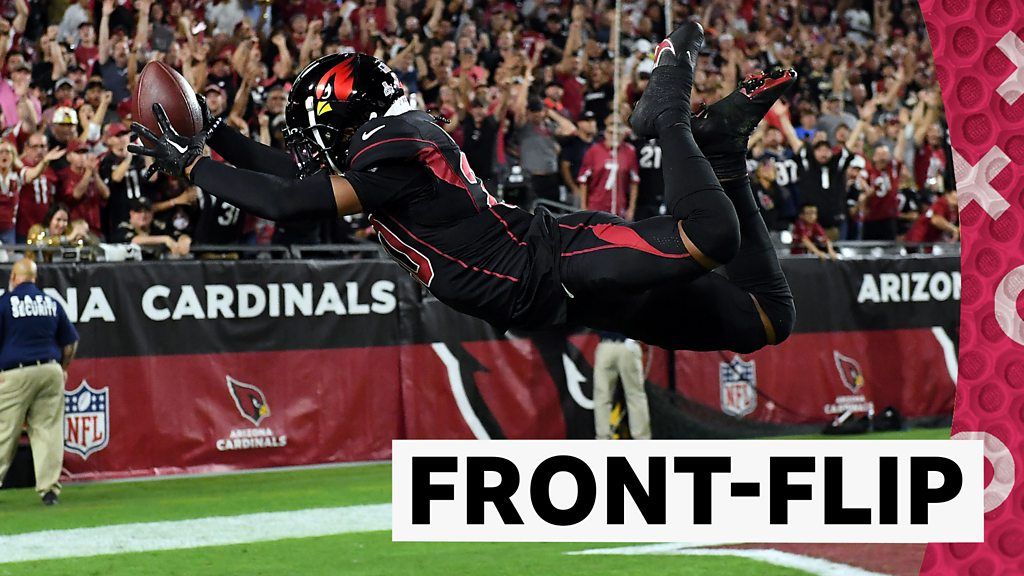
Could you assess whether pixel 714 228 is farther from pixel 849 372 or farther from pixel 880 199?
pixel 880 199

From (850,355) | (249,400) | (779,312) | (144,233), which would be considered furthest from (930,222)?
(779,312)

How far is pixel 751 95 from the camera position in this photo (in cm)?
512

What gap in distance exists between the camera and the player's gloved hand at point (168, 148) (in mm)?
4754

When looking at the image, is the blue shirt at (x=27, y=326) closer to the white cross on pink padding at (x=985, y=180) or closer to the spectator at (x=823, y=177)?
the white cross on pink padding at (x=985, y=180)

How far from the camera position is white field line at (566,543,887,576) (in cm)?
786

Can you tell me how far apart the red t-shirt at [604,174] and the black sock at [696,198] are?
28.3 feet

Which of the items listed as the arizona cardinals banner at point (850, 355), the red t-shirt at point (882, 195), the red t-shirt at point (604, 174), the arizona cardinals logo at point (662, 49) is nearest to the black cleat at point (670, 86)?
the arizona cardinals logo at point (662, 49)

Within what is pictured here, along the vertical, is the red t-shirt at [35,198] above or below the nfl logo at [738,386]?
above

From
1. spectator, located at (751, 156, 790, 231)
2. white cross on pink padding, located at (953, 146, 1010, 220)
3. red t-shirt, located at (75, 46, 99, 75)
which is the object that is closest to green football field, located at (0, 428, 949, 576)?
white cross on pink padding, located at (953, 146, 1010, 220)

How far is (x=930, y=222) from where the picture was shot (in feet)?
51.3

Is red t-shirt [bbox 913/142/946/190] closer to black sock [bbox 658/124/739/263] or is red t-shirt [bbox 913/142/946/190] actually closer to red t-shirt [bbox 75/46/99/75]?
red t-shirt [bbox 75/46/99/75]

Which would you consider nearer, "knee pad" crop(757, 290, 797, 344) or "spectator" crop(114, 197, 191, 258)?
"knee pad" crop(757, 290, 797, 344)

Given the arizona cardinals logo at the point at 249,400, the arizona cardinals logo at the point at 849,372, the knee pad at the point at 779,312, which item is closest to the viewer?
the knee pad at the point at 779,312

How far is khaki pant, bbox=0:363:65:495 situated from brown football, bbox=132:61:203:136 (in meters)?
5.76
